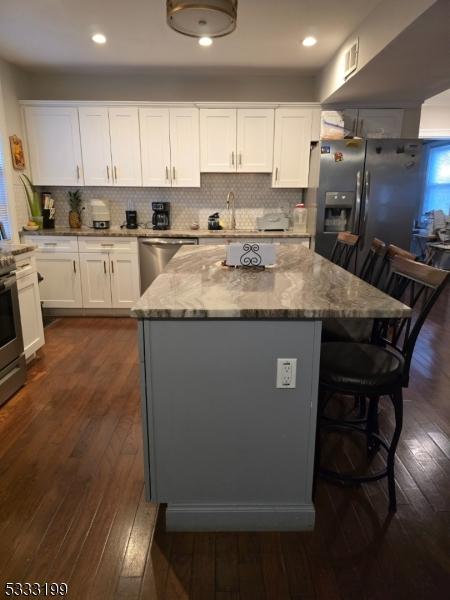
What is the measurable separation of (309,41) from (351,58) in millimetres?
470

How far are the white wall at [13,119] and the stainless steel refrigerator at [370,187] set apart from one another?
3.26 meters

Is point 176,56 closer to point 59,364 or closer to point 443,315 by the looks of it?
point 59,364

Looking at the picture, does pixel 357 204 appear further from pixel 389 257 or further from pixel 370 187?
pixel 389 257

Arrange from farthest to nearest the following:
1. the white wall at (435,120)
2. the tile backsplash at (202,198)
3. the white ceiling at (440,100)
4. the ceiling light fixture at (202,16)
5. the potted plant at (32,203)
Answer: the white wall at (435,120) → the white ceiling at (440,100) → the tile backsplash at (202,198) → the potted plant at (32,203) → the ceiling light fixture at (202,16)

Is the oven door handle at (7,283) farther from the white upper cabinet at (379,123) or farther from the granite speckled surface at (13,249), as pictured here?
the white upper cabinet at (379,123)

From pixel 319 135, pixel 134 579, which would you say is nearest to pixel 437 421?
pixel 134 579

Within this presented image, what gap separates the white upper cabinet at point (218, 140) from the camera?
14.6 ft

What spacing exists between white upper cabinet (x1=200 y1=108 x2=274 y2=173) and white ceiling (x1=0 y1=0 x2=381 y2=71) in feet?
1.61

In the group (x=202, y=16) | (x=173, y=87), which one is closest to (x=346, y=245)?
(x=202, y=16)

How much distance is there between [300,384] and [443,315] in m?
3.86

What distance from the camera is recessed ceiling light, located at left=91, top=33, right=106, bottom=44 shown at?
3500 mm

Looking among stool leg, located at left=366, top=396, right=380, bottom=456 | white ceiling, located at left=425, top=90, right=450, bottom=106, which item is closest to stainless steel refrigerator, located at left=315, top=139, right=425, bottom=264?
white ceiling, located at left=425, top=90, right=450, bottom=106

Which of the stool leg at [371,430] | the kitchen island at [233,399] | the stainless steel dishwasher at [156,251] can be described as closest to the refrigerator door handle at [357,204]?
the stainless steel dishwasher at [156,251]

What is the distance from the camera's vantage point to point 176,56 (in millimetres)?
4039
